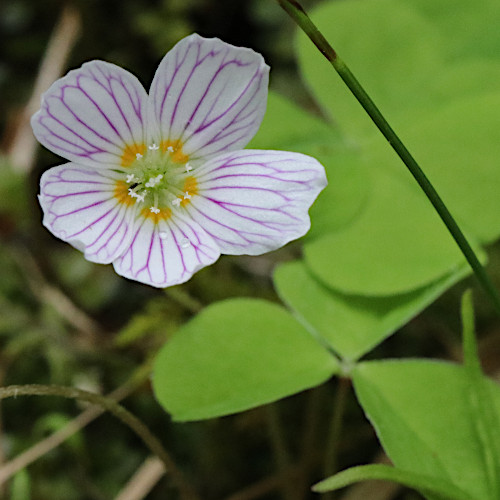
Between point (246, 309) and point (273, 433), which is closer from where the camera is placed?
point (246, 309)

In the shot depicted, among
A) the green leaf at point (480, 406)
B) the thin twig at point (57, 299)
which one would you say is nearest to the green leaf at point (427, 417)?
the green leaf at point (480, 406)

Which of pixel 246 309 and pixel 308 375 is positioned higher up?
pixel 246 309

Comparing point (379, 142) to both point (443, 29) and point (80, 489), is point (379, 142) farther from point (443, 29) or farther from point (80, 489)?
point (80, 489)

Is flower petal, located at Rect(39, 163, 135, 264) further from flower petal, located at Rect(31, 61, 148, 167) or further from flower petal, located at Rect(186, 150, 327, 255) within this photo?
flower petal, located at Rect(186, 150, 327, 255)

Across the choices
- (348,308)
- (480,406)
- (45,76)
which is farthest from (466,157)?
(45,76)

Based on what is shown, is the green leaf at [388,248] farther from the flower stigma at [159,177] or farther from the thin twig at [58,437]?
the thin twig at [58,437]

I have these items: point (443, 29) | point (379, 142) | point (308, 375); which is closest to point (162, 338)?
point (308, 375)

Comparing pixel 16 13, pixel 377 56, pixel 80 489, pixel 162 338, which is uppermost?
pixel 16 13

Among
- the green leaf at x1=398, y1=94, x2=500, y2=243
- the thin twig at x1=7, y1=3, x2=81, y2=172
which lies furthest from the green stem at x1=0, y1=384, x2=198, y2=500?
the thin twig at x1=7, y1=3, x2=81, y2=172
